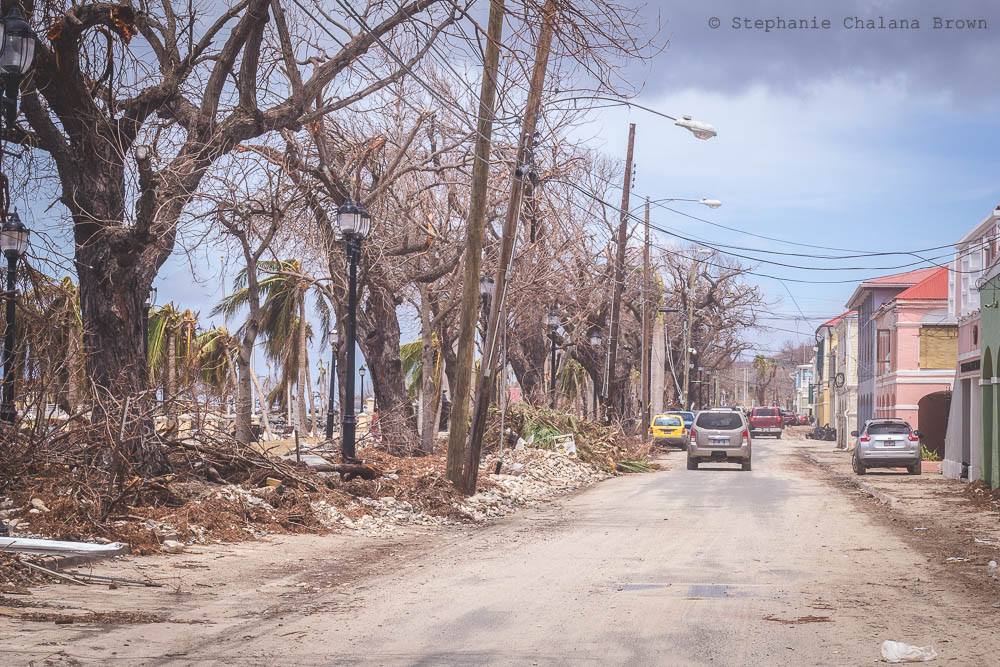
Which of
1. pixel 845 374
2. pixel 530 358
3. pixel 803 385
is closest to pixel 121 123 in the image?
pixel 530 358

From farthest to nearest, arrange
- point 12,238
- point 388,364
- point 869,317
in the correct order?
1. point 869,317
2. point 388,364
3. point 12,238

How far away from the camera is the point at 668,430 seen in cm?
5369

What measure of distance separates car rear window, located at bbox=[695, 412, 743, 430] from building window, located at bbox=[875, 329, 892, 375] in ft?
72.7

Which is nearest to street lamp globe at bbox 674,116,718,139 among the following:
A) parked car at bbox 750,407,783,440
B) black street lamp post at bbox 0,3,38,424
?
black street lamp post at bbox 0,3,38,424

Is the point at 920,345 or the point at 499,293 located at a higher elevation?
the point at 920,345

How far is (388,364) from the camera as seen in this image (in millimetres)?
27859

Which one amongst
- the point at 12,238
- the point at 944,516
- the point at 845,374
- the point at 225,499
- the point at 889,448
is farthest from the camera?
the point at 845,374

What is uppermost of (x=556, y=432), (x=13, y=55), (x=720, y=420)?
(x=13, y=55)

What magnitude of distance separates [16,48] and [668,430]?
44.9 m

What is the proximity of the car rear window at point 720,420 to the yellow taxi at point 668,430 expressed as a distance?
18.0 meters

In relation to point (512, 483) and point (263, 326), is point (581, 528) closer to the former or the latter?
point (512, 483)

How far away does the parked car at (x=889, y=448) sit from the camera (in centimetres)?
3300

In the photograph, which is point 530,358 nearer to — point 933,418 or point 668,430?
point 668,430

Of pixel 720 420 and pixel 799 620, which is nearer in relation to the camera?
pixel 799 620
